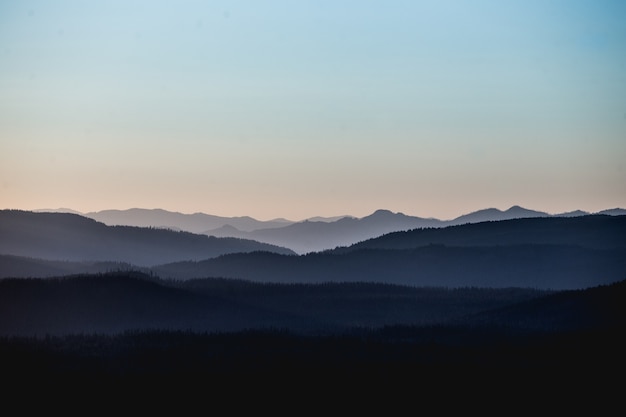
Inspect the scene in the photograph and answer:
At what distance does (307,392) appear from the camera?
51031mm

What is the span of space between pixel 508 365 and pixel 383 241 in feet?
441

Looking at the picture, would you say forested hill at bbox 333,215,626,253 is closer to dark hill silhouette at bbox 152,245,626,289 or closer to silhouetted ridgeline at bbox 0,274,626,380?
dark hill silhouette at bbox 152,245,626,289

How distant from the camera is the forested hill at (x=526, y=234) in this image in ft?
543

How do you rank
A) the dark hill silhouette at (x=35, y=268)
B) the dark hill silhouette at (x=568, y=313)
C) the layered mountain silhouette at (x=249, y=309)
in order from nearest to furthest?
the dark hill silhouette at (x=568, y=313)
the layered mountain silhouette at (x=249, y=309)
the dark hill silhouette at (x=35, y=268)

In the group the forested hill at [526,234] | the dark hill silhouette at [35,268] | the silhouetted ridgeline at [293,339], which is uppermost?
the forested hill at [526,234]

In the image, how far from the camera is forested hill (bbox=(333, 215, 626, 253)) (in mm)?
165375

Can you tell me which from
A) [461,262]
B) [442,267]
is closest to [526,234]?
[461,262]

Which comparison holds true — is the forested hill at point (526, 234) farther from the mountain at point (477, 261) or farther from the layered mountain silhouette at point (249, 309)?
the layered mountain silhouette at point (249, 309)

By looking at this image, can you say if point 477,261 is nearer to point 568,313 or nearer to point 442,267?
point 442,267

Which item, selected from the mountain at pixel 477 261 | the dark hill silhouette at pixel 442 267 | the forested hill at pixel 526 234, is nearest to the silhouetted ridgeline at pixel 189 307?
the dark hill silhouette at pixel 442 267

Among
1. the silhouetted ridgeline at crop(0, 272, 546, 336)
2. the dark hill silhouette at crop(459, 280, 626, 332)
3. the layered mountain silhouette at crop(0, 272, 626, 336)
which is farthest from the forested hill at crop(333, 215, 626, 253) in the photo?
the dark hill silhouette at crop(459, 280, 626, 332)

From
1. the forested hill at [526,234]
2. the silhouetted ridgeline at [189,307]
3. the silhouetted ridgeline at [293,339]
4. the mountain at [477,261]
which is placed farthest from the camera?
the forested hill at [526,234]

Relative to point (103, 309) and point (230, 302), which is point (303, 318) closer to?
point (230, 302)

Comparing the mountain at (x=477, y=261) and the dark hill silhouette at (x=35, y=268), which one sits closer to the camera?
the dark hill silhouette at (x=35, y=268)
